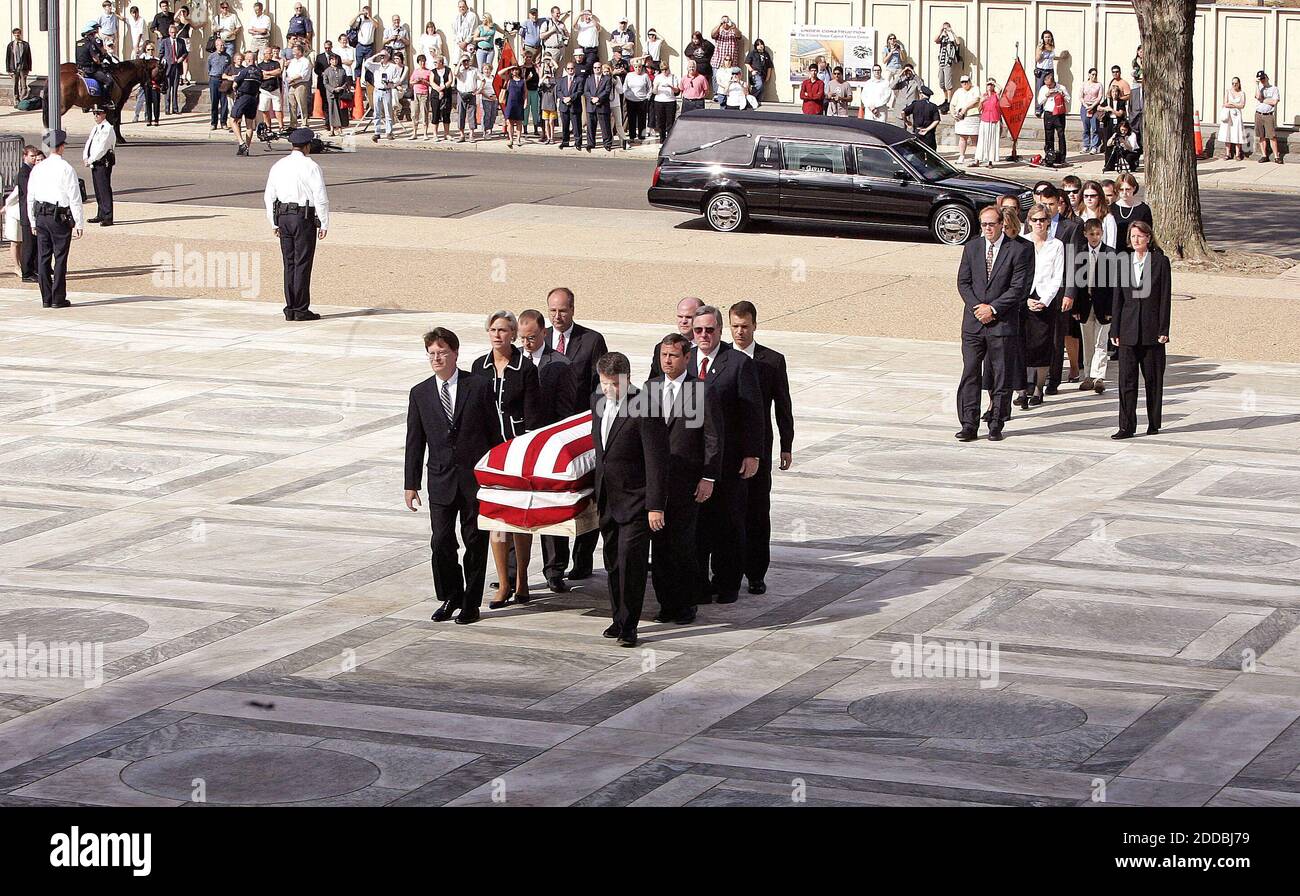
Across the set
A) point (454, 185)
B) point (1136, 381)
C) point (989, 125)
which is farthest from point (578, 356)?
point (989, 125)

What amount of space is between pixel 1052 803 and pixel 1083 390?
421 inches

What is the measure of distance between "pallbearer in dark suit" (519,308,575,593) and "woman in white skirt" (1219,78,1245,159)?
97.0 feet

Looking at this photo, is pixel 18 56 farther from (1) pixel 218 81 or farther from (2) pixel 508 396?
(2) pixel 508 396

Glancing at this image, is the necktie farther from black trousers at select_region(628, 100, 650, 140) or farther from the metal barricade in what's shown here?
black trousers at select_region(628, 100, 650, 140)

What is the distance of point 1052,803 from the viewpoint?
851 cm

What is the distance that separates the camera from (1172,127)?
26578mm

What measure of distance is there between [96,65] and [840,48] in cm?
1501

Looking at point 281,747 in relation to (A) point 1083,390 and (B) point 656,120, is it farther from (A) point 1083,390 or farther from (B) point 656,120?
(B) point 656,120

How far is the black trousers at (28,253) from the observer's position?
24.5 metres

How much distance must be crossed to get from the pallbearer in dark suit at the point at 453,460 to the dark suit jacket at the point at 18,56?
128 feet

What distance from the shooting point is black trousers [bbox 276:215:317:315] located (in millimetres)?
21453

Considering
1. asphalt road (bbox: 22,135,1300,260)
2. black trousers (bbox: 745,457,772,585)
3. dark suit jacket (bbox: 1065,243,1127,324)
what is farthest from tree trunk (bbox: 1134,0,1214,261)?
black trousers (bbox: 745,457,772,585)

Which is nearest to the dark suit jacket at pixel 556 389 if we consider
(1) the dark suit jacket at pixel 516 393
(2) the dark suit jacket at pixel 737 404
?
(1) the dark suit jacket at pixel 516 393

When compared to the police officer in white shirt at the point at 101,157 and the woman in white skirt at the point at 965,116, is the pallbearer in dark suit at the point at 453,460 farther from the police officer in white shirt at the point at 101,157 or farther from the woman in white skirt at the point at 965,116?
the woman in white skirt at the point at 965,116
